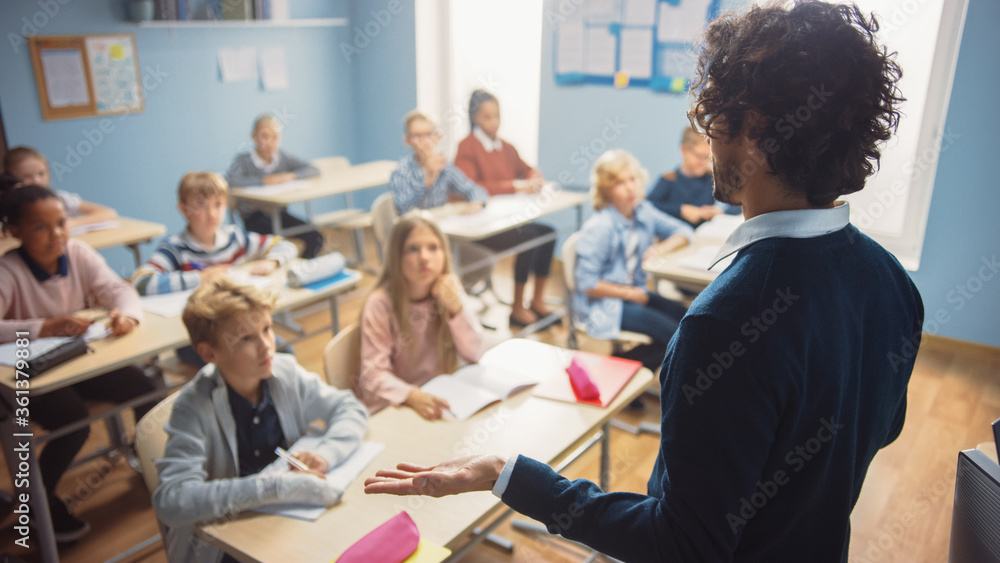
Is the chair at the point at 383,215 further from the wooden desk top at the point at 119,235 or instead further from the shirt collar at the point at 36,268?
the shirt collar at the point at 36,268

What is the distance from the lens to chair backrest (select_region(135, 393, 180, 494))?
161cm

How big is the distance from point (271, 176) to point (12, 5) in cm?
173

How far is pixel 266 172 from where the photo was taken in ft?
15.4

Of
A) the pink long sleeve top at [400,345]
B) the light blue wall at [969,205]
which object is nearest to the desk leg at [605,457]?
the pink long sleeve top at [400,345]

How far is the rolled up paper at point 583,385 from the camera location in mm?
1884

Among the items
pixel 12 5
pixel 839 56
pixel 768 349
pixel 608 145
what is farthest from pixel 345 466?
pixel 12 5

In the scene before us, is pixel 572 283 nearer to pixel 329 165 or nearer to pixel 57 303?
pixel 57 303

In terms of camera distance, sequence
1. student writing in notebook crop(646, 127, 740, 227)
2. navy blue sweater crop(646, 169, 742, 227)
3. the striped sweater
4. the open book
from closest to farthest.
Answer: the open book < the striped sweater < student writing in notebook crop(646, 127, 740, 227) < navy blue sweater crop(646, 169, 742, 227)

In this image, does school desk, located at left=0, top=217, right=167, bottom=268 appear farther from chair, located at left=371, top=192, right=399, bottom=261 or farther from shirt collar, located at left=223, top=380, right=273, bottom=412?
shirt collar, located at left=223, top=380, right=273, bottom=412

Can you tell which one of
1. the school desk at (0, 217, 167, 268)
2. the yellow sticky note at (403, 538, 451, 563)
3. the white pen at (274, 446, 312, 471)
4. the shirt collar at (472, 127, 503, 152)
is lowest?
the yellow sticky note at (403, 538, 451, 563)

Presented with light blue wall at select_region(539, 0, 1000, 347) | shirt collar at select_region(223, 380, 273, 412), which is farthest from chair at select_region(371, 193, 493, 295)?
shirt collar at select_region(223, 380, 273, 412)

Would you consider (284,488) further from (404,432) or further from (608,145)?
(608,145)

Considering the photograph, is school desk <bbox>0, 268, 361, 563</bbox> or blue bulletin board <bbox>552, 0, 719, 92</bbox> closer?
school desk <bbox>0, 268, 361, 563</bbox>

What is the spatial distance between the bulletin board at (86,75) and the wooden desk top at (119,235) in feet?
3.94
